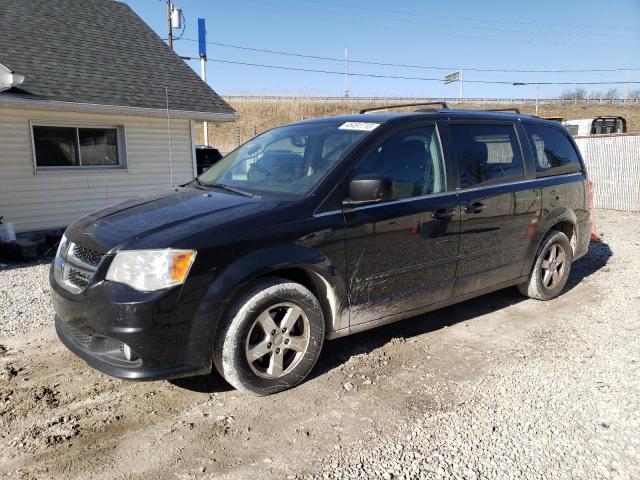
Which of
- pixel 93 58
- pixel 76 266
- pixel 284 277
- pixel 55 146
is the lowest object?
pixel 284 277

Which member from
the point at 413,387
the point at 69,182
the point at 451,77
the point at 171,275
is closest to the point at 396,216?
the point at 413,387

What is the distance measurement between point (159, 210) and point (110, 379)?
1.27m

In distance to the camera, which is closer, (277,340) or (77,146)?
(277,340)

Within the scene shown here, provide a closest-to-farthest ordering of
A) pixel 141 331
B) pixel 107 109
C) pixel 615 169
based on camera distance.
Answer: pixel 141 331 < pixel 107 109 < pixel 615 169

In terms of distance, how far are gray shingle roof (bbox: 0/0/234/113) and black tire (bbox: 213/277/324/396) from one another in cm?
775

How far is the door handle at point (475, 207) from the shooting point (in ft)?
13.5

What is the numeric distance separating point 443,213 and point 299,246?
135 centimetres

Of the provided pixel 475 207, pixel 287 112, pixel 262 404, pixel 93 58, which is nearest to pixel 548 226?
pixel 475 207

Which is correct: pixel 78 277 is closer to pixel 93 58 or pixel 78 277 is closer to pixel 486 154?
pixel 486 154

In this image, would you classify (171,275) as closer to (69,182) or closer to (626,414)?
(626,414)

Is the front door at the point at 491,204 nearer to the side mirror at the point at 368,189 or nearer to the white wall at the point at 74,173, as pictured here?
the side mirror at the point at 368,189

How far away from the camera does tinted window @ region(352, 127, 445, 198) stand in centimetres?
371

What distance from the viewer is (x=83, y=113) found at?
9641mm

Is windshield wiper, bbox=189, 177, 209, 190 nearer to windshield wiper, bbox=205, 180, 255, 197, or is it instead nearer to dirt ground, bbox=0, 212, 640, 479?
windshield wiper, bbox=205, 180, 255, 197
